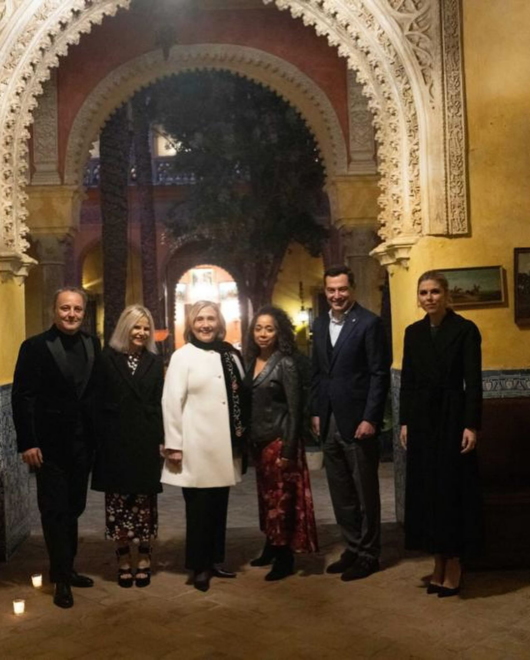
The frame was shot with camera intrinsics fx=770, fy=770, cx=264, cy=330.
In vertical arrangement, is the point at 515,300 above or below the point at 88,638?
above

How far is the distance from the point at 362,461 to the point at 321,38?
5569mm

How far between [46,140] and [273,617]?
6455 millimetres

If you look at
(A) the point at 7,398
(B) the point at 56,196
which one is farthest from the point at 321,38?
(A) the point at 7,398

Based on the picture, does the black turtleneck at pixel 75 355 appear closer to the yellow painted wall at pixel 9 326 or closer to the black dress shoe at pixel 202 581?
the yellow painted wall at pixel 9 326

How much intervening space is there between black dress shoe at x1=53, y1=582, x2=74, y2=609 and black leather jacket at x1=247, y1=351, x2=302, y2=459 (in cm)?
130

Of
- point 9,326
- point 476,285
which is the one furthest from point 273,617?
point 9,326

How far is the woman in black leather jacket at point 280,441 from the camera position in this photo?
438cm

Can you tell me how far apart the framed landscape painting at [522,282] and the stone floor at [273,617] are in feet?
5.42

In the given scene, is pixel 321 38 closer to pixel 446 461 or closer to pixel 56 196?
pixel 56 196

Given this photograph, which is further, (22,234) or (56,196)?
(56,196)

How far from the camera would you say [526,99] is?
5.04m

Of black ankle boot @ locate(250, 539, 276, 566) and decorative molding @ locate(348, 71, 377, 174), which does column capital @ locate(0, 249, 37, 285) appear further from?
decorative molding @ locate(348, 71, 377, 174)

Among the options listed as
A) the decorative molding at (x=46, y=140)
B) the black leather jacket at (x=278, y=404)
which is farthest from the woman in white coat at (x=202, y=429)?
the decorative molding at (x=46, y=140)

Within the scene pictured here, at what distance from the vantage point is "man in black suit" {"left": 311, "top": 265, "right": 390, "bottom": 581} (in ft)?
14.4
